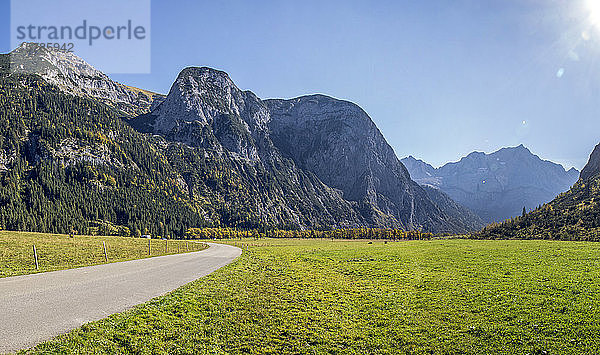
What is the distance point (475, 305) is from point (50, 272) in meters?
37.0

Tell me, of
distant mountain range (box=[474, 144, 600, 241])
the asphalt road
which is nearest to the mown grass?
the asphalt road

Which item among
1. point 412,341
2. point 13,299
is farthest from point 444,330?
point 13,299

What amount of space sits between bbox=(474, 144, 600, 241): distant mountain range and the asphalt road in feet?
429

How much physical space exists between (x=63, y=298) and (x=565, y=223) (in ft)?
579

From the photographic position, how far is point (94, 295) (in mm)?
20328

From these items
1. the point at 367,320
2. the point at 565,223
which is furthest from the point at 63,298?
the point at 565,223

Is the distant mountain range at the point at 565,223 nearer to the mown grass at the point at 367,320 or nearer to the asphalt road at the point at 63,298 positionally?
the mown grass at the point at 367,320

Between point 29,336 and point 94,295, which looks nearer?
point 29,336

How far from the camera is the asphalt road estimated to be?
42.3 ft

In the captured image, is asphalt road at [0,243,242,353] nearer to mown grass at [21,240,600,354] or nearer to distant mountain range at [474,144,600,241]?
mown grass at [21,240,600,354]

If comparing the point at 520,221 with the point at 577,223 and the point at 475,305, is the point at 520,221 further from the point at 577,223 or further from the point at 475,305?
the point at 475,305

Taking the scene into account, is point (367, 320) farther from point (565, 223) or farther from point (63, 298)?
point (565, 223)

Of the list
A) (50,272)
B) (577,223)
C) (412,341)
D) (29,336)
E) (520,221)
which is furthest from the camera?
(520,221)

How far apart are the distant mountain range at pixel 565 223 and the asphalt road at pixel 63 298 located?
13089cm
